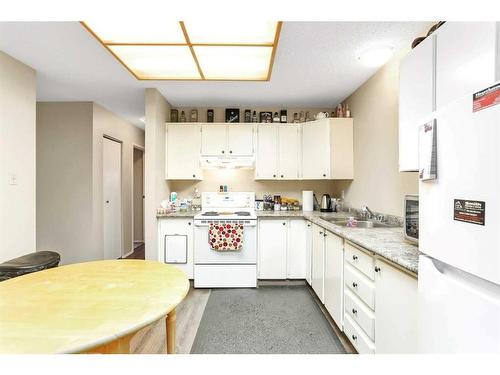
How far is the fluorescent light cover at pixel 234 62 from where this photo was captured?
1.97 m

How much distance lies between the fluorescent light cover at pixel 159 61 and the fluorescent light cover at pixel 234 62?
0.12 m

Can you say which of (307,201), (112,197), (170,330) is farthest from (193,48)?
(112,197)

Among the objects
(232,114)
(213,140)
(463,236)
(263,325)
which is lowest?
(263,325)

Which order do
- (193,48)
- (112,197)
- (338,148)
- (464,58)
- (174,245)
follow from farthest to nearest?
1. (112,197)
2. (338,148)
3. (174,245)
4. (193,48)
5. (464,58)

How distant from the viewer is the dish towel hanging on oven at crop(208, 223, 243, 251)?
9.25 feet

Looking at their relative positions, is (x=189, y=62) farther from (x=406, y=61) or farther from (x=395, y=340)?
(x=395, y=340)

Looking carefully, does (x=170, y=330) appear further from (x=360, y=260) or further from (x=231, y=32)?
(x=231, y=32)

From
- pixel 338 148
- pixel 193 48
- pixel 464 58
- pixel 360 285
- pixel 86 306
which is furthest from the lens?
pixel 338 148

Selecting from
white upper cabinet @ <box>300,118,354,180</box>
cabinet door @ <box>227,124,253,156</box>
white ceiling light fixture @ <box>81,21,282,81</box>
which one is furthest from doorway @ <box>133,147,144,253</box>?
white upper cabinet @ <box>300,118,354,180</box>

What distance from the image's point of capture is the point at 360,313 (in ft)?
5.14

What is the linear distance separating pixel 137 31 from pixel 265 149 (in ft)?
6.61

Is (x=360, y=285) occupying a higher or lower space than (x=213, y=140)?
lower

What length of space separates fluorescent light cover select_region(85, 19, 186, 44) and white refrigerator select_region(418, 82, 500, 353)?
67.0 inches

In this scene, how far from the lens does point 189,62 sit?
2.18 m
